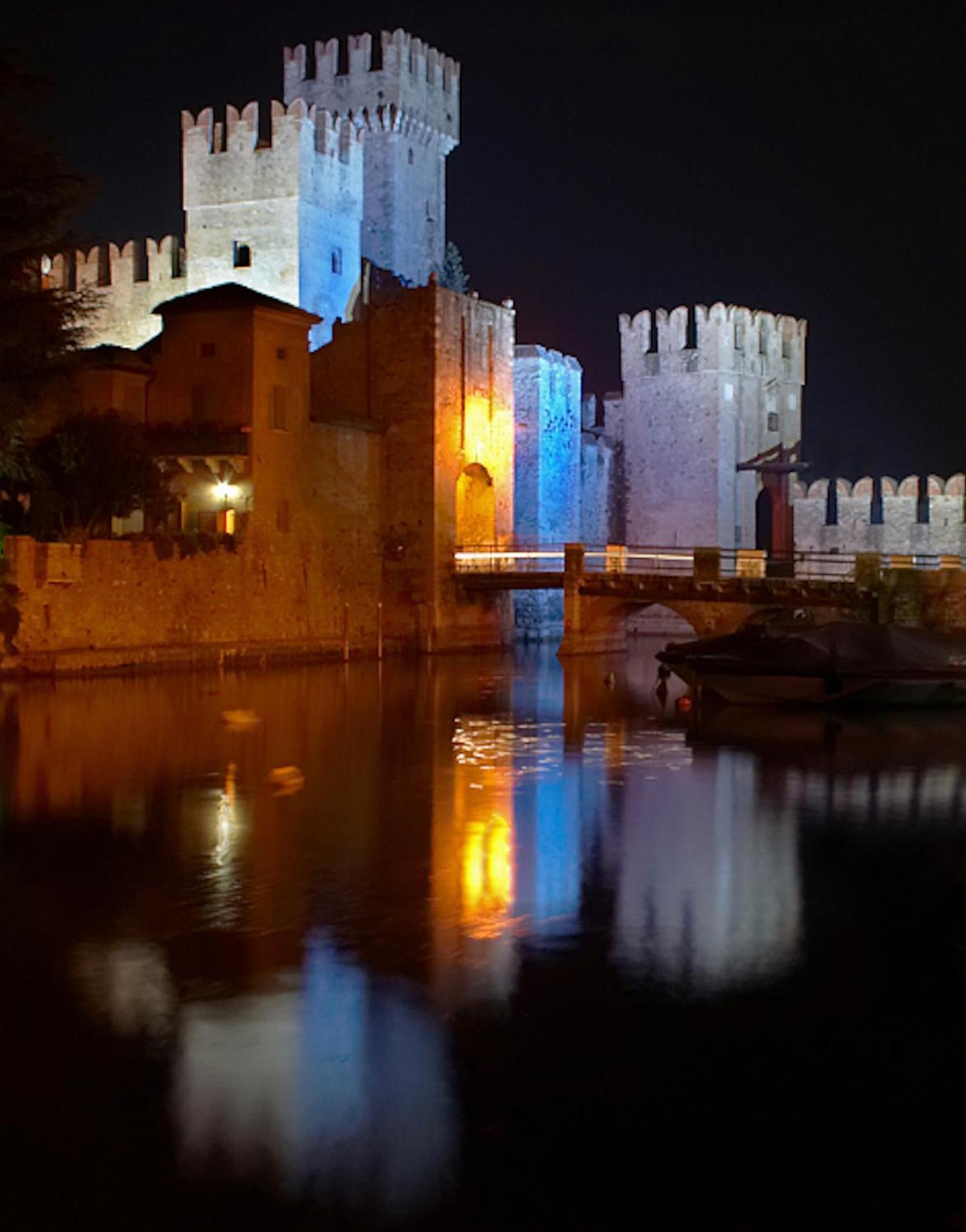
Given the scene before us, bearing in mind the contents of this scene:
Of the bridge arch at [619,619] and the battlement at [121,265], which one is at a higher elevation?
the battlement at [121,265]

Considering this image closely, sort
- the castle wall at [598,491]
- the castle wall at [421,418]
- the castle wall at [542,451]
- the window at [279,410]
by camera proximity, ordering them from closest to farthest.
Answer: the window at [279,410]
the castle wall at [421,418]
the castle wall at [542,451]
the castle wall at [598,491]

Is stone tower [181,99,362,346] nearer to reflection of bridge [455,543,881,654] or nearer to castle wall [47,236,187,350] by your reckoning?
castle wall [47,236,187,350]

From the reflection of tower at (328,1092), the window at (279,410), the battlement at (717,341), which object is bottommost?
the reflection of tower at (328,1092)

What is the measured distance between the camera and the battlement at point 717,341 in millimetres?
37844

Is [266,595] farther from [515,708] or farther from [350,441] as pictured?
[515,708]

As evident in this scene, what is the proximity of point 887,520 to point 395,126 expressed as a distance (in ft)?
51.6

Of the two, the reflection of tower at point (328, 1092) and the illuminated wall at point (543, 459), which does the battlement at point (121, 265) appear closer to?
the illuminated wall at point (543, 459)

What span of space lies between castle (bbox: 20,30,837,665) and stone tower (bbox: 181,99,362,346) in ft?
0.16

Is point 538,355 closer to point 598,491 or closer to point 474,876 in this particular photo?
point 598,491

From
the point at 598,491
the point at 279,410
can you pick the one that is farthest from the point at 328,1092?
the point at 598,491

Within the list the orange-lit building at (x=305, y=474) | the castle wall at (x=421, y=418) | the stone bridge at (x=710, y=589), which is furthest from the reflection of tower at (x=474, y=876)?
Result: the castle wall at (x=421, y=418)

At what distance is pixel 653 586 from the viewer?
27031 millimetres

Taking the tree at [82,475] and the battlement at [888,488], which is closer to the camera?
the tree at [82,475]

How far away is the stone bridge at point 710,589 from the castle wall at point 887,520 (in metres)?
1.08
